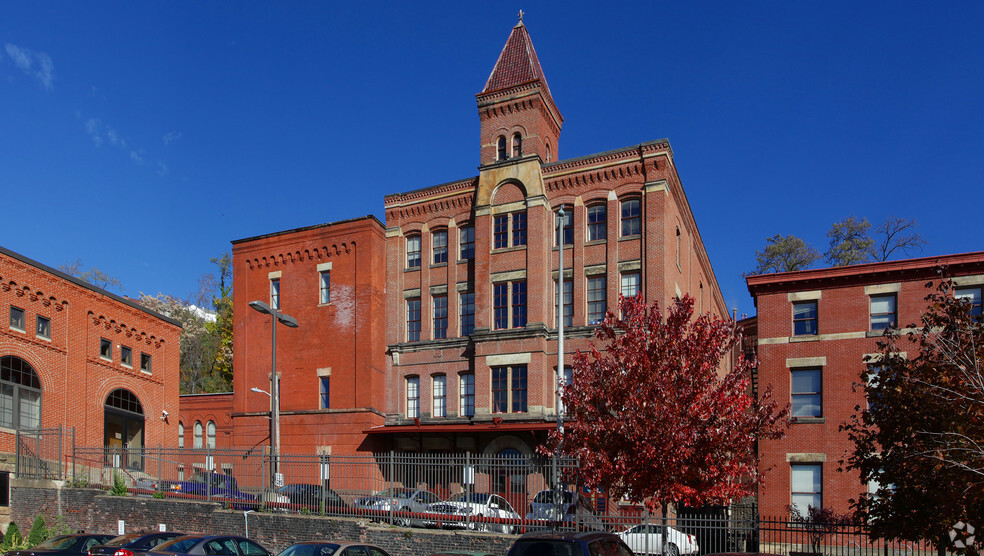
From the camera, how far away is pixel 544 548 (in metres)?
15.3

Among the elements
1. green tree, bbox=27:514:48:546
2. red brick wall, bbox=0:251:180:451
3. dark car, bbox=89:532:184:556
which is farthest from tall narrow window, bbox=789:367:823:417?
red brick wall, bbox=0:251:180:451

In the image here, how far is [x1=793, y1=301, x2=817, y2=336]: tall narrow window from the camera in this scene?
1273 inches

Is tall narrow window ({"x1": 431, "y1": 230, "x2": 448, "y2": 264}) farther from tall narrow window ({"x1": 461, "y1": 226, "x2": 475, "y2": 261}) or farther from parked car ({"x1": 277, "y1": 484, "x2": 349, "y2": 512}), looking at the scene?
parked car ({"x1": 277, "y1": 484, "x2": 349, "y2": 512})

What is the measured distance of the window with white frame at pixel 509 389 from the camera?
39.5 metres

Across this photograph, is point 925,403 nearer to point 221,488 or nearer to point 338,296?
point 221,488

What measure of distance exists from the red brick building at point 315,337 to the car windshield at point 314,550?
25180 millimetres

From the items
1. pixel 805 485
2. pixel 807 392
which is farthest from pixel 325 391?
pixel 805 485

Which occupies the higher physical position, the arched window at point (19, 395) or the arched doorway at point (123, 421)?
the arched window at point (19, 395)

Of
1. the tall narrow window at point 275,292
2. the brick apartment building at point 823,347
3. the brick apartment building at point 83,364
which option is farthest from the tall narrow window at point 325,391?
the brick apartment building at point 823,347

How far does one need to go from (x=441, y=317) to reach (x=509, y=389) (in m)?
6.11

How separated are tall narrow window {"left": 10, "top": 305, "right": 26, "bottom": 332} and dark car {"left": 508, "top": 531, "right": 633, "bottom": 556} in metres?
25.5

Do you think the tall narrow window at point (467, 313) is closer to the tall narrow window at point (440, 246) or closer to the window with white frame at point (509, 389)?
the tall narrow window at point (440, 246)

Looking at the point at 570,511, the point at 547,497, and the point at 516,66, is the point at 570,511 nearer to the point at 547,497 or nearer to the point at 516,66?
the point at 547,497

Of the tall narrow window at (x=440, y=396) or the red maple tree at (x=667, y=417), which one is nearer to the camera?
the red maple tree at (x=667, y=417)
